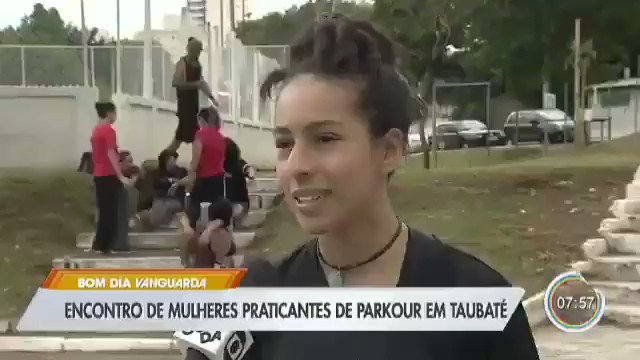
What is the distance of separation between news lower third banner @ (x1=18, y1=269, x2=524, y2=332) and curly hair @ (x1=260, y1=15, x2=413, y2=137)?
34 cm

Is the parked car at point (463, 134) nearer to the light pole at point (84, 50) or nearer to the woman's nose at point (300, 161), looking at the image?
the woman's nose at point (300, 161)

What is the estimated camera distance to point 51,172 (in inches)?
78.9

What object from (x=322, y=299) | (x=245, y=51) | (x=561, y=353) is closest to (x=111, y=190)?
(x=245, y=51)

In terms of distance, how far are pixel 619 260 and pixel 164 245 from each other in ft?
4.06

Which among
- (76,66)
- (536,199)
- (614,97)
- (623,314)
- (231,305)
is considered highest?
(76,66)

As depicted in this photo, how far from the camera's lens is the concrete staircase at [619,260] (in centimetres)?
199

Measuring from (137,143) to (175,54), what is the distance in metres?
0.26

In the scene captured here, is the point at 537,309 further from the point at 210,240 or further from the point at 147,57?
the point at 147,57

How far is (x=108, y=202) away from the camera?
202 cm

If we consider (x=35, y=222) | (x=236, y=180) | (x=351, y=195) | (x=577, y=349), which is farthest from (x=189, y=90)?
(x=577, y=349)

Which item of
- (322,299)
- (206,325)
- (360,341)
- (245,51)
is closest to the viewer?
(360,341)

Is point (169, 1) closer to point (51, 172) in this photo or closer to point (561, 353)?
point (51, 172)

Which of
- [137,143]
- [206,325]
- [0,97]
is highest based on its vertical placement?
[0,97]

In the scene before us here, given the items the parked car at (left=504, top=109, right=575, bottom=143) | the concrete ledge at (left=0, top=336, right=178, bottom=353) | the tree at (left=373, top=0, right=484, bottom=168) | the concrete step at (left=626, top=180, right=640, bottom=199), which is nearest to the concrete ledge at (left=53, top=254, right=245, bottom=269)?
the concrete ledge at (left=0, top=336, right=178, bottom=353)
